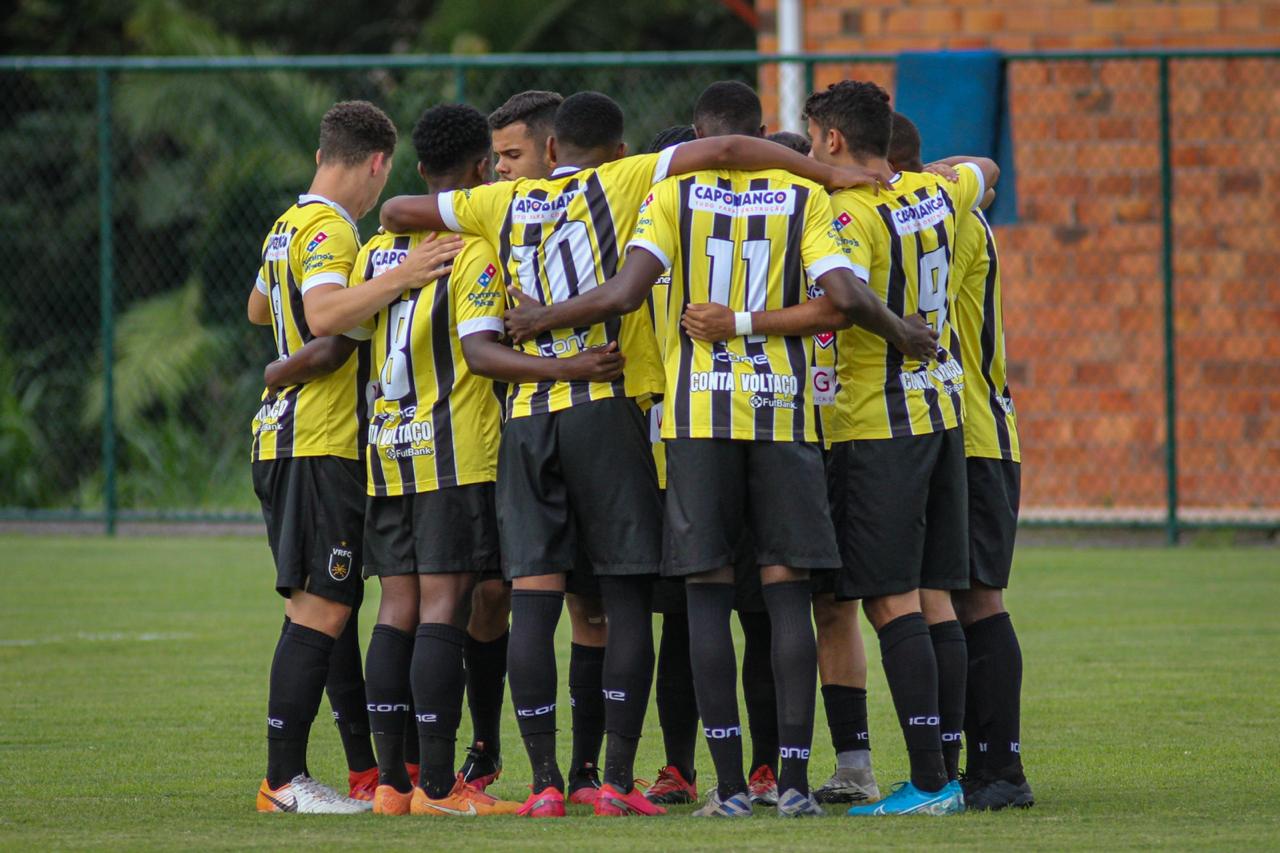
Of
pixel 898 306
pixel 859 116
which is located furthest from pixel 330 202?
pixel 898 306

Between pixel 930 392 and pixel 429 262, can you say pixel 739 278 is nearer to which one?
pixel 930 392

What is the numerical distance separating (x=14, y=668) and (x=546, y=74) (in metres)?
8.66

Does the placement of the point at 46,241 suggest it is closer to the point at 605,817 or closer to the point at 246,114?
the point at 246,114

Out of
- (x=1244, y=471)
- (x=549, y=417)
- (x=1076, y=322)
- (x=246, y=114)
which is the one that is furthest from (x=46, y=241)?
(x=549, y=417)

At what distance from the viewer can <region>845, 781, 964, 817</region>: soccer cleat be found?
5.40m

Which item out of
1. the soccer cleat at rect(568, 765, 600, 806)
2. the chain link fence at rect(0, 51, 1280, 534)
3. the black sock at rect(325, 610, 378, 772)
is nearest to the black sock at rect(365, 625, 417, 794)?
the black sock at rect(325, 610, 378, 772)

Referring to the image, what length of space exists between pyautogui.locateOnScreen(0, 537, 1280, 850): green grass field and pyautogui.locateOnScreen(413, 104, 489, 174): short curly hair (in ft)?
6.57

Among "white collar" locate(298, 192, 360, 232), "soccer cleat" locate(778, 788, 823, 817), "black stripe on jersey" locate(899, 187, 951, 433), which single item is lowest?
"soccer cleat" locate(778, 788, 823, 817)

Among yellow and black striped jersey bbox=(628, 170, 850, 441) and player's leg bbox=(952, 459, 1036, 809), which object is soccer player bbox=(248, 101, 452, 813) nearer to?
yellow and black striped jersey bbox=(628, 170, 850, 441)

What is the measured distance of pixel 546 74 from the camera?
1585 centimetres

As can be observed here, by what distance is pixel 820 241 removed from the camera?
5469 millimetres

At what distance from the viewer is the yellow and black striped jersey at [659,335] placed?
5.64 meters

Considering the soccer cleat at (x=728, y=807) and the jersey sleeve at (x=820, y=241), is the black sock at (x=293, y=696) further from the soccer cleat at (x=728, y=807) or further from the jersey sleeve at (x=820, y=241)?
the jersey sleeve at (x=820, y=241)

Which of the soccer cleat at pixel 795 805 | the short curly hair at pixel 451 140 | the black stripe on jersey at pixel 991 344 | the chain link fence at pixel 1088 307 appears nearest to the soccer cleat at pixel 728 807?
the soccer cleat at pixel 795 805
